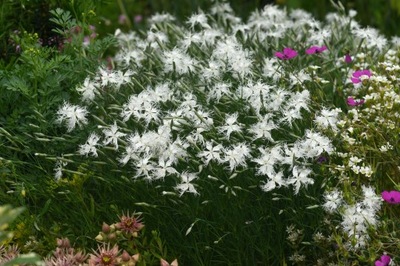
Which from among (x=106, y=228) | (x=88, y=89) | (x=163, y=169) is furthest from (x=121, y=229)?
(x=88, y=89)

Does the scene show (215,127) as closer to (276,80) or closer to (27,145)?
(276,80)

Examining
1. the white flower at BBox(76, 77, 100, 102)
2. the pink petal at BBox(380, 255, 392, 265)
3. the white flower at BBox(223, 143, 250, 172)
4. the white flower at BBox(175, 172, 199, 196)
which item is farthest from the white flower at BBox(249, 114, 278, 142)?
the white flower at BBox(76, 77, 100, 102)

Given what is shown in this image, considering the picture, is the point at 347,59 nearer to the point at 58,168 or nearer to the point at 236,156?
the point at 236,156

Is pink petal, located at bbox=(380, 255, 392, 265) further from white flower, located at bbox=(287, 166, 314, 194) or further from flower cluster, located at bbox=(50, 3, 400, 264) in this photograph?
white flower, located at bbox=(287, 166, 314, 194)

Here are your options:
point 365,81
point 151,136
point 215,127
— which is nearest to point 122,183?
point 151,136

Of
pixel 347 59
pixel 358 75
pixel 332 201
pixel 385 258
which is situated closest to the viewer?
pixel 385 258

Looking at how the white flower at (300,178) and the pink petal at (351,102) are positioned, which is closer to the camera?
the white flower at (300,178)

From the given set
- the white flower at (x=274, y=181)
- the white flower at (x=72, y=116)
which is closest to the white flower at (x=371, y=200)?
the white flower at (x=274, y=181)

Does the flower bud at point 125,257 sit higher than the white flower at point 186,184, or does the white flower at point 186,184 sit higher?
the white flower at point 186,184

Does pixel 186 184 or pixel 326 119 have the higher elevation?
pixel 326 119

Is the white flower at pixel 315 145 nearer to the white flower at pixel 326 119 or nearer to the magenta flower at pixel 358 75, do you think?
the white flower at pixel 326 119
